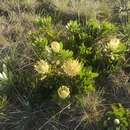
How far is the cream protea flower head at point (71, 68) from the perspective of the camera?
3189mm

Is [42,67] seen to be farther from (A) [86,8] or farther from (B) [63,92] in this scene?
(A) [86,8]

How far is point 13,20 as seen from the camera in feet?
14.5

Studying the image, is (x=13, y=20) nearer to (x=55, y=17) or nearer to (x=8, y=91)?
(x=55, y=17)

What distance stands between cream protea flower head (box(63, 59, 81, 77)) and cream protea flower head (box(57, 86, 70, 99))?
122 millimetres

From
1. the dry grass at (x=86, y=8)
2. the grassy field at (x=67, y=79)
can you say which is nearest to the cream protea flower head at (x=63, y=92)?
the grassy field at (x=67, y=79)

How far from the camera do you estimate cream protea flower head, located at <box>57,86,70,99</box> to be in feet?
10.4

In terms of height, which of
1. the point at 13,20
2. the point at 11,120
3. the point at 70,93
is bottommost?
the point at 11,120

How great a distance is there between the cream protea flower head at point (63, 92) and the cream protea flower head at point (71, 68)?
12 centimetres

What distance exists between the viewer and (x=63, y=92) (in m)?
3.16

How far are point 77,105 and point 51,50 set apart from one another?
51 cm

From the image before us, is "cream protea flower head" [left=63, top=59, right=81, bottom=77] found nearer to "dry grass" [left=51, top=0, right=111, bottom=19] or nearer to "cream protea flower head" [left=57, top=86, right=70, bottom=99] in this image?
"cream protea flower head" [left=57, top=86, right=70, bottom=99]

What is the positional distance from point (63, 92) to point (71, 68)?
0.66ft

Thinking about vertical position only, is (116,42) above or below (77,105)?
above

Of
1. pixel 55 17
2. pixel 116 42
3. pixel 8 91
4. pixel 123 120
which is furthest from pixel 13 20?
pixel 123 120
